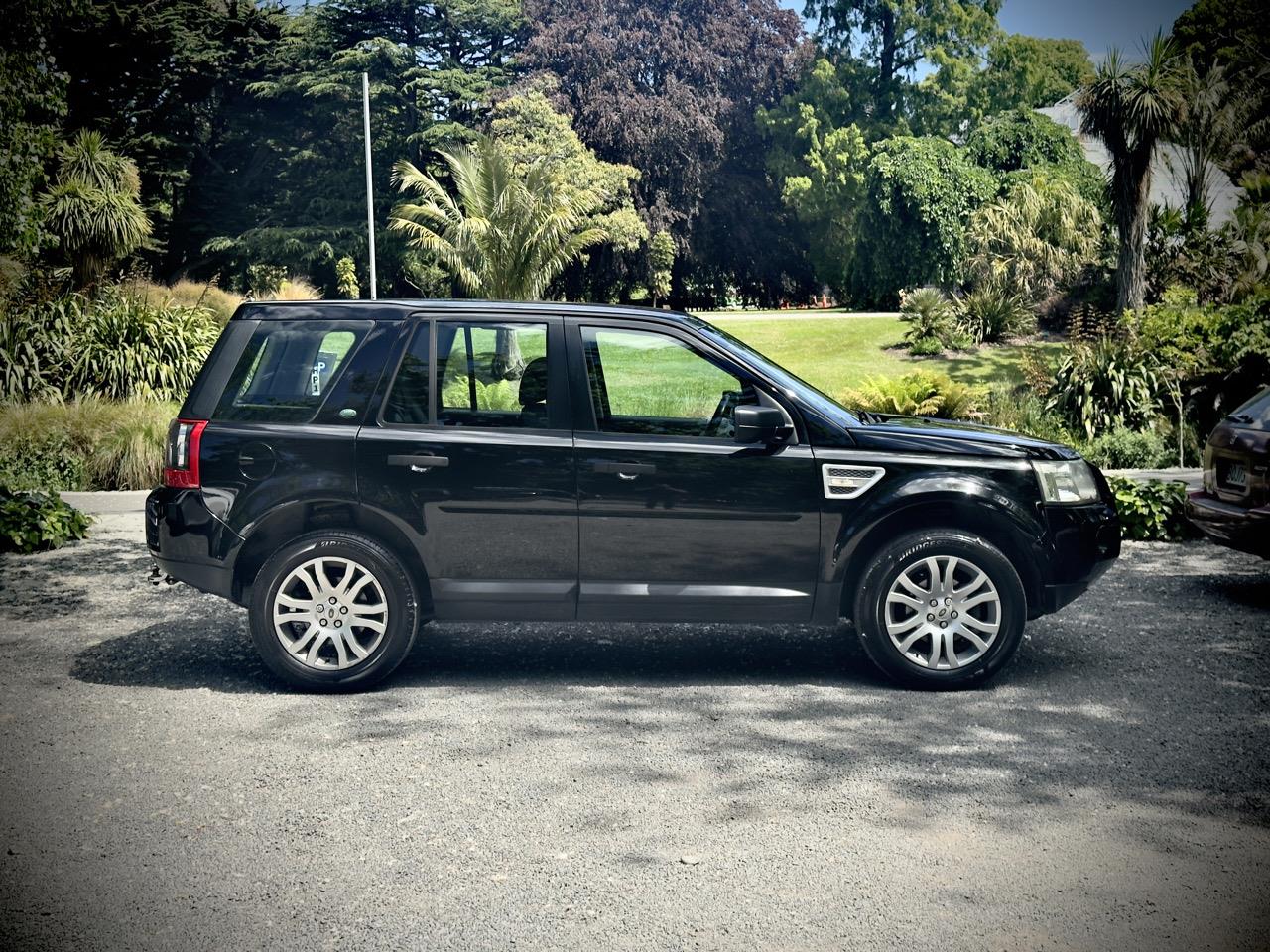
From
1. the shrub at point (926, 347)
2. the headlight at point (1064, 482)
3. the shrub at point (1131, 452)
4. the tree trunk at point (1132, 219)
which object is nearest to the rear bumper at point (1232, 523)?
the headlight at point (1064, 482)

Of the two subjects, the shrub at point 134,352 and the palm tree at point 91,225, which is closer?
the shrub at point 134,352

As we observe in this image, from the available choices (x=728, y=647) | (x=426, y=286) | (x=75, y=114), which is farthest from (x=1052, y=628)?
(x=75, y=114)

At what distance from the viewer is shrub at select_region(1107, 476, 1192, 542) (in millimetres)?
10664

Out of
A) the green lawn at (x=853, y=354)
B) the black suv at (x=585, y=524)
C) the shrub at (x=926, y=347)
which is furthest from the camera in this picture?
the shrub at (x=926, y=347)

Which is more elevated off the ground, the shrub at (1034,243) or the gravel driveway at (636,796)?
the shrub at (1034,243)

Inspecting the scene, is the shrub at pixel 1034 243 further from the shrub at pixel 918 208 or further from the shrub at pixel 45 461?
the shrub at pixel 45 461

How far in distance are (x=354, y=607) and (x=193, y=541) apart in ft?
2.88

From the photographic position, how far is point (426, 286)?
4688 centimetres

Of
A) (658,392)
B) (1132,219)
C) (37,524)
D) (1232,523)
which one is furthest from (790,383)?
(1132,219)

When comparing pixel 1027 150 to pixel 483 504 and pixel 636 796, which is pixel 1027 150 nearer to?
pixel 483 504

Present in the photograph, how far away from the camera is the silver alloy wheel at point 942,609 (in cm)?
622

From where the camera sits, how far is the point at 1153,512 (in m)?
10.7

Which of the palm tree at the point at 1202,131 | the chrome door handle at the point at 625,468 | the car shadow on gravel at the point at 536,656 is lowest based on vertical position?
the car shadow on gravel at the point at 536,656

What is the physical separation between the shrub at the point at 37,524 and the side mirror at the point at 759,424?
6.63 metres
